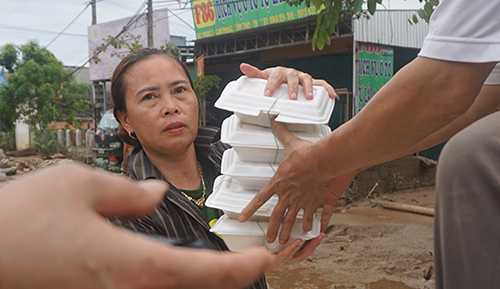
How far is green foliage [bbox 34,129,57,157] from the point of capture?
17.8 meters

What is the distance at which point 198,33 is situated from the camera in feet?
42.1

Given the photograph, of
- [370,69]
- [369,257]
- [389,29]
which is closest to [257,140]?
[369,257]

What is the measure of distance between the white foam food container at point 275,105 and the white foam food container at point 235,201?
0.30 metres

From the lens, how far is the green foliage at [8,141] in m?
21.5

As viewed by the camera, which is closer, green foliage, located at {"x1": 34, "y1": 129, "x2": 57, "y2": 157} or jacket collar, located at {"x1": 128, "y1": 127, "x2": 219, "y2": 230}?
jacket collar, located at {"x1": 128, "y1": 127, "x2": 219, "y2": 230}

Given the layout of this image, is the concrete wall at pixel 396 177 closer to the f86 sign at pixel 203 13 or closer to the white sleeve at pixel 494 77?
the white sleeve at pixel 494 77

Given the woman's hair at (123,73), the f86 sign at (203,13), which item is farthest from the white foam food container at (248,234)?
the f86 sign at (203,13)

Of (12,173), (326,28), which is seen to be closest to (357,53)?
(326,28)

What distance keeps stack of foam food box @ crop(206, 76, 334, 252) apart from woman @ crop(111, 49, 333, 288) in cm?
9

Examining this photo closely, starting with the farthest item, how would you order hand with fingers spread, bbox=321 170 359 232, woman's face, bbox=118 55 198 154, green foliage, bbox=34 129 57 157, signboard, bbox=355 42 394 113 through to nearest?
green foliage, bbox=34 129 57 157 < signboard, bbox=355 42 394 113 < hand with fingers spread, bbox=321 170 359 232 < woman's face, bbox=118 55 198 154

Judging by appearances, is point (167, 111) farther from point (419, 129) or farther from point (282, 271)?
point (282, 271)

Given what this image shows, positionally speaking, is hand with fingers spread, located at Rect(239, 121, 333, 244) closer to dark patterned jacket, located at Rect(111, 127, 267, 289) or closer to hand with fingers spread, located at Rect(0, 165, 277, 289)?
dark patterned jacket, located at Rect(111, 127, 267, 289)

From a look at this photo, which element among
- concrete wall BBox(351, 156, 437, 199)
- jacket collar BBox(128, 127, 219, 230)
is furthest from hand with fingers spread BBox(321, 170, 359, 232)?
concrete wall BBox(351, 156, 437, 199)

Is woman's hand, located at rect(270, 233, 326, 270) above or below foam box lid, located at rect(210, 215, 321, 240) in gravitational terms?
below
